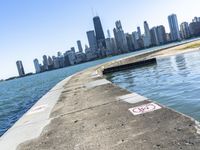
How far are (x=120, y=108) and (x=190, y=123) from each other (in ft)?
13.4

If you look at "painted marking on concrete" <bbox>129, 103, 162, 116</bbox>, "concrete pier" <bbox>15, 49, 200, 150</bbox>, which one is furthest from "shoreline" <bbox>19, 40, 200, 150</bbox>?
"painted marking on concrete" <bbox>129, 103, 162, 116</bbox>

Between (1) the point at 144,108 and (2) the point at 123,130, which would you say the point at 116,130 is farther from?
(1) the point at 144,108

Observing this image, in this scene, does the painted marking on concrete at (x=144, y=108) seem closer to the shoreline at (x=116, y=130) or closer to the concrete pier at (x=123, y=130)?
the concrete pier at (x=123, y=130)

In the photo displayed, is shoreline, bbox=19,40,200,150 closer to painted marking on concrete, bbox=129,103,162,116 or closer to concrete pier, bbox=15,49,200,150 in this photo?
concrete pier, bbox=15,49,200,150

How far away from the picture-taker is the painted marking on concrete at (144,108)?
9764mm

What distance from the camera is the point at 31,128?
36.7ft

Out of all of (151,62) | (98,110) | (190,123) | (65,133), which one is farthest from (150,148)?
(151,62)

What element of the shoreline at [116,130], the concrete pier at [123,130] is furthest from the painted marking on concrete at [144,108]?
the shoreline at [116,130]

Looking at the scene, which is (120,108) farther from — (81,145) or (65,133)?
(81,145)

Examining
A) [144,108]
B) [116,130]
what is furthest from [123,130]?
[144,108]

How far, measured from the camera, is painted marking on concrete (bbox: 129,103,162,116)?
9764mm

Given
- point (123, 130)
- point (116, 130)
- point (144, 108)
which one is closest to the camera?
point (123, 130)

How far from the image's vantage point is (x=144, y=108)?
33.4 ft

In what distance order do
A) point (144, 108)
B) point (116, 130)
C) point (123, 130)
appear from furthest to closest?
point (144, 108) → point (116, 130) → point (123, 130)
